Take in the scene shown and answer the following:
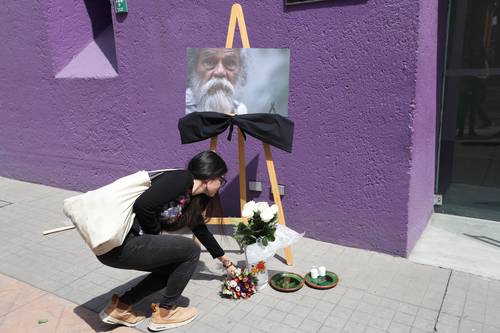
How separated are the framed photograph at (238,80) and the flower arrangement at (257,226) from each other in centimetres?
91

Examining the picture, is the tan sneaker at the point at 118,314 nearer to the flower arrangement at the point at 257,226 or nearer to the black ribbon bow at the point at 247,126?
the flower arrangement at the point at 257,226

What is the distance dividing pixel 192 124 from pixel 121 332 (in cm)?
182

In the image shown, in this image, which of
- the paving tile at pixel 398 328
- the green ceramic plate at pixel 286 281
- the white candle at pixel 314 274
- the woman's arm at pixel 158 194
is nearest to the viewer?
the woman's arm at pixel 158 194

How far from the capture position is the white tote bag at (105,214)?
2.61 meters

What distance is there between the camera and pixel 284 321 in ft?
10.1

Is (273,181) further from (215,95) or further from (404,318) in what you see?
(404,318)

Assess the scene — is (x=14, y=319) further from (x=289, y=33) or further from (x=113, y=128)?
(x=289, y=33)

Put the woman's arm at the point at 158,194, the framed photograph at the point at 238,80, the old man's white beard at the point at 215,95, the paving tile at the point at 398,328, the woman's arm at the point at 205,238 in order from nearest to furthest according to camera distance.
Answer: the woman's arm at the point at 158,194 → the paving tile at the point at 398,328 → the woman's arm at the point at 205,238 → the framed photograph at the point at 238,80 → the old man's white beard at the point at 215,95

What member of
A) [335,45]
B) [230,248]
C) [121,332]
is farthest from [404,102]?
[121,332]

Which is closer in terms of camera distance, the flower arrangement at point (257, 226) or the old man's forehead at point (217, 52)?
the flower arrangement at point (257, 226)

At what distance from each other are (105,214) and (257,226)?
1.25 metres

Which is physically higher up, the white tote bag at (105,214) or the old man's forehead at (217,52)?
the old man's forehead at (217,52)

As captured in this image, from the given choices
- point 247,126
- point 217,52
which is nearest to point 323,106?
point 247,126

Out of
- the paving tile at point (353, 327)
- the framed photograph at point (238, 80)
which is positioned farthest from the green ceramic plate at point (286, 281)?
the framed photograph at point (238, 80)
